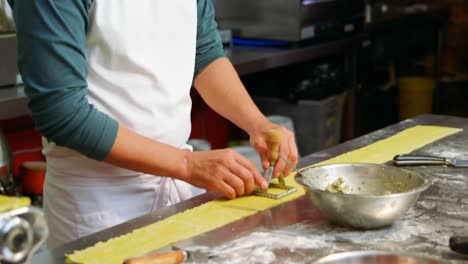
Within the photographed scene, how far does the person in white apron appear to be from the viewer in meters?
1.47

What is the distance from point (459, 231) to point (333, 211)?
0.82 ft

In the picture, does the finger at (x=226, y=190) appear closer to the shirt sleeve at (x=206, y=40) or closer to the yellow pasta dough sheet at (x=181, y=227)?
the yellow pasta dough sheet at (x=181, y=227)

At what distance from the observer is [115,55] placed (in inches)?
64.1

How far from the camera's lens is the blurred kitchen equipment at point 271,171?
1682 millimetres

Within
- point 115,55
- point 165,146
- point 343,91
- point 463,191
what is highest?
point 115,55

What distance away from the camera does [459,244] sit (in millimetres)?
1316

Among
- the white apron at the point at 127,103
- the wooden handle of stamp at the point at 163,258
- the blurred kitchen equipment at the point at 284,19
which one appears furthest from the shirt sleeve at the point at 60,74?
the blurred kitchen equipment at the point at 284,19

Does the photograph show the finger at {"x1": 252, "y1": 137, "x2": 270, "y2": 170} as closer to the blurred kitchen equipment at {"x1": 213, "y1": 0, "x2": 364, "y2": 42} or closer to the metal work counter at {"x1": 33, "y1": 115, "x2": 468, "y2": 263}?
the metal work counter at {"x1": 33, "y1": 115, "x2": 468, "y2": 263}

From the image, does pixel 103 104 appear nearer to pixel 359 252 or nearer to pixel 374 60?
pixel 359 252

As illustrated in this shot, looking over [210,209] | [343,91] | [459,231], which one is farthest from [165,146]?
[343,91]

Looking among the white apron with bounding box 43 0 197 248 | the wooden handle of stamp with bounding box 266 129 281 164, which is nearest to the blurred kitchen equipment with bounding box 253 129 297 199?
the wooden handle of stamp with bounding box 266 129 281 164

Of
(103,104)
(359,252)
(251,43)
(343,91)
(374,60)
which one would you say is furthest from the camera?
(374,60)

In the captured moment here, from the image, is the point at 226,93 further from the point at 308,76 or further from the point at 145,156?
the point at 308,76

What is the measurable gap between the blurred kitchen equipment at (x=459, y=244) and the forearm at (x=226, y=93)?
718 millimetres
